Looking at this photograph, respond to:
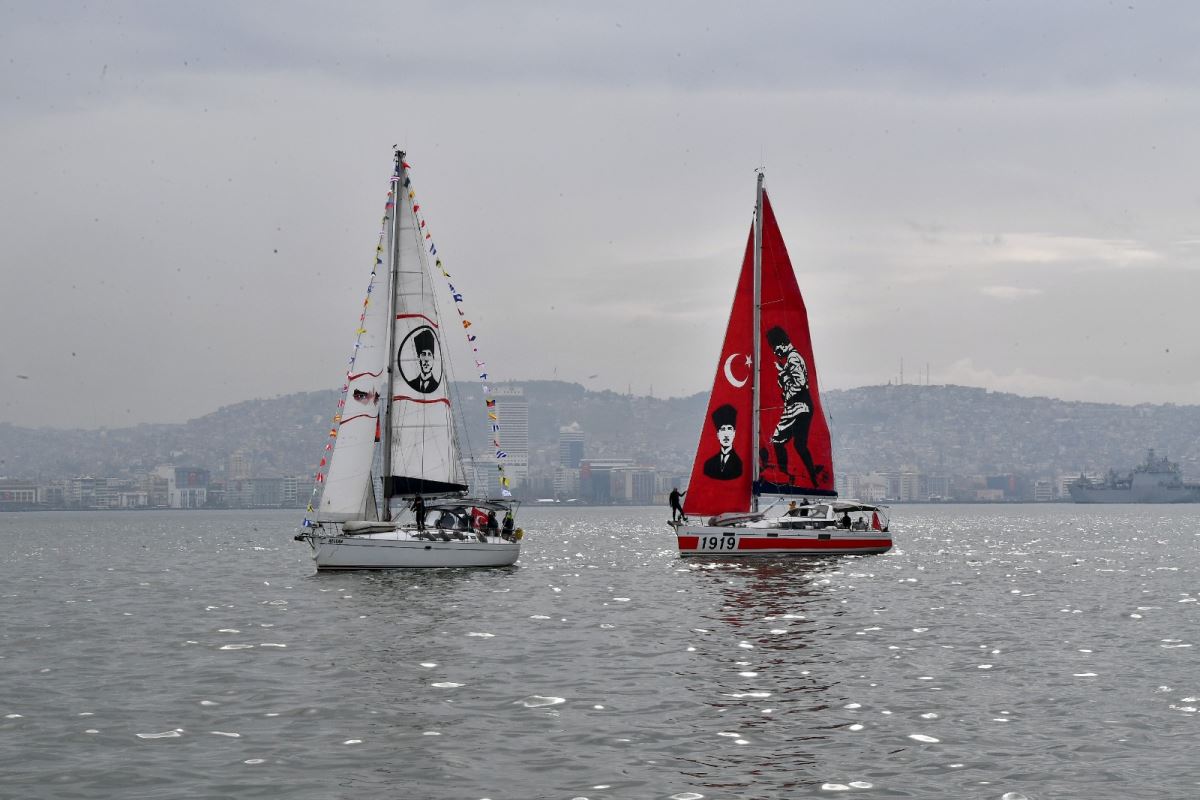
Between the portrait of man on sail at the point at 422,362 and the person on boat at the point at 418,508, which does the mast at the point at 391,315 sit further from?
the person on boat at the point at 418,508

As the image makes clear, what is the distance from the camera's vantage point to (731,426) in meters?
51.1

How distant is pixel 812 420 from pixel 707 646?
27.4 m

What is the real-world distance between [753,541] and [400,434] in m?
13.8

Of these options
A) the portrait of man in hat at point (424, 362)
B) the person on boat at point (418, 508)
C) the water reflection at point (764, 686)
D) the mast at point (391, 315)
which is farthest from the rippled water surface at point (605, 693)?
the portrait of man in hat at point (424, 362)

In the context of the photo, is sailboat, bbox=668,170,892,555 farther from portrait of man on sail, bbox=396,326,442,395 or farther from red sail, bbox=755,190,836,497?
portrait of man on sail, bbox=396,326,442,395

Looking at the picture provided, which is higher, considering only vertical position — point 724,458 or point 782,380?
point 782,380

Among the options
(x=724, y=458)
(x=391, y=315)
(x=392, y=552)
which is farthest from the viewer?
(x=724, y=458)

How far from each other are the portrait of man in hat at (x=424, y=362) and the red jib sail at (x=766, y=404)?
35.1 ft

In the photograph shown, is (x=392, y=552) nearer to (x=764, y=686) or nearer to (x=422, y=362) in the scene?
(x=422, y=362)

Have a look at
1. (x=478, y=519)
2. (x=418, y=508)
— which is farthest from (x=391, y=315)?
(x=478, y=519)

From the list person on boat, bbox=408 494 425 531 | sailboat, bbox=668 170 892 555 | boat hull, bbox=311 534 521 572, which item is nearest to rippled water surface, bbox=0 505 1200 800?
boat hull, bbox=311 534 521 572

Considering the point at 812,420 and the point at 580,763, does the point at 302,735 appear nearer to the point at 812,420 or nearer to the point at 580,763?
the point at 580,763

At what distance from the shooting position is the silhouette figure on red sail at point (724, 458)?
50688mm

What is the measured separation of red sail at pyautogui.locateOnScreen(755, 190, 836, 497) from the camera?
51.5 m
